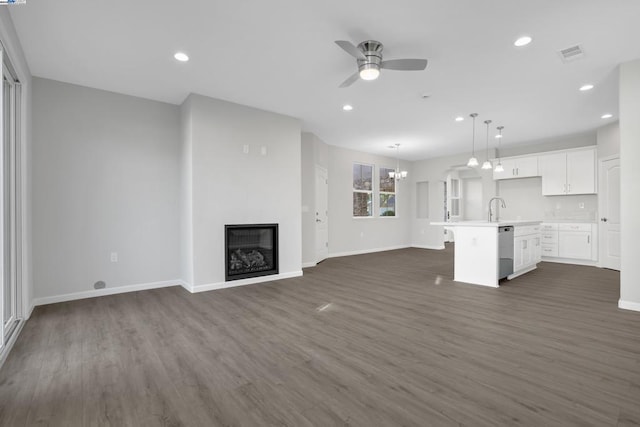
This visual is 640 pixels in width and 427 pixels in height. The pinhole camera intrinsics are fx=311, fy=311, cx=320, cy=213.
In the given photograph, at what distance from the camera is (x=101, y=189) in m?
4.22

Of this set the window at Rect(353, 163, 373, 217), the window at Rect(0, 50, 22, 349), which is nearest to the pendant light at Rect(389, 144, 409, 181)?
the window at Rect(353, 163, 373, 217)

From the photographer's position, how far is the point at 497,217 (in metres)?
8.20

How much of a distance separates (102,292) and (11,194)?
65.1 inches

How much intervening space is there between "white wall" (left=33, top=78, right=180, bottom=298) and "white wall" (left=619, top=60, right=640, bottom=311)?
19.0ft

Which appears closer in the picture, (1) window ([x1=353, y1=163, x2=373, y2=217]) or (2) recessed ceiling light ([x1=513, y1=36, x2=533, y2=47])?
(2) recessed ceiling light ([x1=513, y1=36, x2=533, y2=47])

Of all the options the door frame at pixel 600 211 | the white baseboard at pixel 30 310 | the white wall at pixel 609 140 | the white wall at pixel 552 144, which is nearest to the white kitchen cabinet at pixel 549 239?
the door frame at pixel 600 211

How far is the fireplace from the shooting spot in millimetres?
4715

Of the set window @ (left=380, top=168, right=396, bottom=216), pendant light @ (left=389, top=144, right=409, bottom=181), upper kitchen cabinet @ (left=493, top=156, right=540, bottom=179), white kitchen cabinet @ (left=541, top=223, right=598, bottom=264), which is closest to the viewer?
white kitchen cabinet @ (left=541, top=223, right=598, bottom=264)

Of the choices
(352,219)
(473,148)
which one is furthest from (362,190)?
(473,148)

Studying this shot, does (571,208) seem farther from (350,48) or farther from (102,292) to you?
(102,292)

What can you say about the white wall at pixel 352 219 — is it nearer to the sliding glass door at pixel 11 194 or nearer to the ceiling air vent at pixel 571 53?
the ceiling air vent at pixel 571 53

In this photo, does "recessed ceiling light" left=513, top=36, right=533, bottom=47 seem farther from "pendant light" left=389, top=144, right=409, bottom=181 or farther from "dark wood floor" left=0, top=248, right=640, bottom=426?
"pendant light" left=389, top=144, right=409, bottom=181

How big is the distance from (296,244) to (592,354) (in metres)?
4.01

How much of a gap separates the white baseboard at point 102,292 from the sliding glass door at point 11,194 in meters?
0.73
